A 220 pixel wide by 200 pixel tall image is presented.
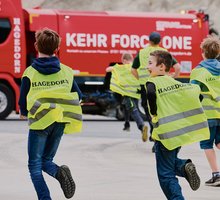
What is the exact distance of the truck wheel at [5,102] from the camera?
24.2m

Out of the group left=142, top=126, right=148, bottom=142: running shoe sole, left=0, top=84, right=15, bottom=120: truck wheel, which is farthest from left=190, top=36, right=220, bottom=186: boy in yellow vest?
left=0, top=84, right=15, bottom=120: truck wheel

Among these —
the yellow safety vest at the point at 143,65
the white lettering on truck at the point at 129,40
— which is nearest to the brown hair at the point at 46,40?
the yellow safety vest at the point at 143,65

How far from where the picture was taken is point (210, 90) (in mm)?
11195

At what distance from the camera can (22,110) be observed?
8.95 metres

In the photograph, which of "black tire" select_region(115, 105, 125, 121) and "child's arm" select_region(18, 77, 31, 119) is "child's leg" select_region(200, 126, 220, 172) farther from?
"black tire" select_region(115, 105, 125, 121)

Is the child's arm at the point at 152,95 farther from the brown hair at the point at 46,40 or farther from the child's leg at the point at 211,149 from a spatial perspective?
the child's leg at the point at 211,149

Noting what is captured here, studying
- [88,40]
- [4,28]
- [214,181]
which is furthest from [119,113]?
[214,181]

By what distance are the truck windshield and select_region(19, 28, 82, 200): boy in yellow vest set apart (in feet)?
52.3

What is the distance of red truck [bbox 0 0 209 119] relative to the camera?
24797 mm

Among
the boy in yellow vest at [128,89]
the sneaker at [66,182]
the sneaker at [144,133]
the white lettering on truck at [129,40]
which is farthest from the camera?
the white lettering on truck at [129,40]

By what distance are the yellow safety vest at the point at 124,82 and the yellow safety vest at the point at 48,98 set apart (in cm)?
846

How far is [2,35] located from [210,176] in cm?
1343

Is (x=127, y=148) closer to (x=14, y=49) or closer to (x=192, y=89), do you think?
(x=192, y=89)

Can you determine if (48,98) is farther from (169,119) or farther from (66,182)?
(169,119)
